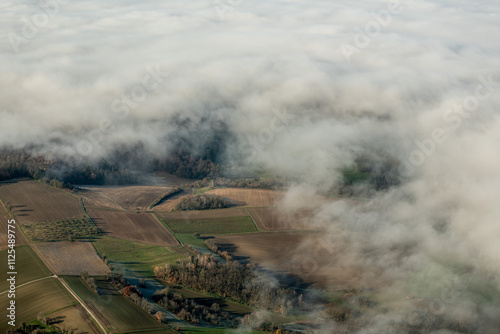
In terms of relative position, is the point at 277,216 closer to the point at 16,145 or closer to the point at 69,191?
the point at 69,191

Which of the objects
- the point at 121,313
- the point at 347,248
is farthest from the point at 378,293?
the point at 121,313

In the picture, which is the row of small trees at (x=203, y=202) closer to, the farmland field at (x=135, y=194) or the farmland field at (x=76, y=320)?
the farmland field at (x=135, y=194)

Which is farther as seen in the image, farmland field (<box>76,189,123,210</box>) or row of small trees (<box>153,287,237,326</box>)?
farmland field (<box>76,189,123,210</box>)

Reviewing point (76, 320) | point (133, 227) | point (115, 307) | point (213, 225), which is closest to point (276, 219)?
point (213, 225)

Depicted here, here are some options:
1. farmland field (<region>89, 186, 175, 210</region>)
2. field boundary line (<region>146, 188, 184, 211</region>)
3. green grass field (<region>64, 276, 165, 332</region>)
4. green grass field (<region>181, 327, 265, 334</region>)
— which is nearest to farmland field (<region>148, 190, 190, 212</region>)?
field boundary line (<region>146, 188, 184, 211</region>)

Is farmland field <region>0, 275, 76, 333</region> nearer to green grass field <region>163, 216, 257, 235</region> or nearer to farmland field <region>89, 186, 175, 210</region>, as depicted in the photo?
green grass field <region>163, 216, 257, 235</region>

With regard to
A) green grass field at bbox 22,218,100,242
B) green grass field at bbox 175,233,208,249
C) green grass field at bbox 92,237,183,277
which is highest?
green grass field at bbox 22,218,100,242

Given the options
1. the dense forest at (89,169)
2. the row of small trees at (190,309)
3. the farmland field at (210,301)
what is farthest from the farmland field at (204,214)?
the row of small trees at (190,309)
